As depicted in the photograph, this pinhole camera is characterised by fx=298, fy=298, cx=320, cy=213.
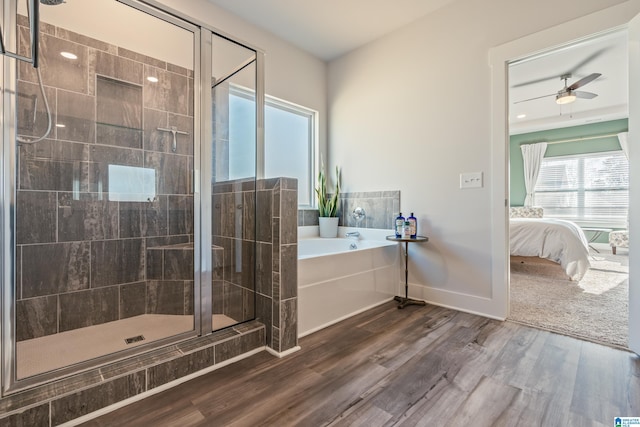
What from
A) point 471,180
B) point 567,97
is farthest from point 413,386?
point 567,97

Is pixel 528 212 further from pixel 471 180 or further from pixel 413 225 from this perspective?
pixel 413 225

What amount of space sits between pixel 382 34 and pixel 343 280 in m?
2.47

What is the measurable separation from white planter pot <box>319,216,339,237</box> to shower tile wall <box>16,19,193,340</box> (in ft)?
5.11

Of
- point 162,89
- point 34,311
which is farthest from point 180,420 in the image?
point 162,89

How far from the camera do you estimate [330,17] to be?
2.73 m

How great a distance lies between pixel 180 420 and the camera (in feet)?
3.94

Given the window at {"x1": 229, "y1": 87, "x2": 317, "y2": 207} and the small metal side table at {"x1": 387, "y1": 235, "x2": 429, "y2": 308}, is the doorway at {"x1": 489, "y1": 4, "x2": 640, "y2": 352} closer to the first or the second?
the small metal side table at {"x1": 387, "y1": 235, "x2": 429, "y2": 308}

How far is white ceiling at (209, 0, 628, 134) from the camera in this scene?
2559 mm

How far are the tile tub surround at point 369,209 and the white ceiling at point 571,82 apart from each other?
1.51 meters

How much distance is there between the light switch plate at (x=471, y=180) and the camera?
238 cm

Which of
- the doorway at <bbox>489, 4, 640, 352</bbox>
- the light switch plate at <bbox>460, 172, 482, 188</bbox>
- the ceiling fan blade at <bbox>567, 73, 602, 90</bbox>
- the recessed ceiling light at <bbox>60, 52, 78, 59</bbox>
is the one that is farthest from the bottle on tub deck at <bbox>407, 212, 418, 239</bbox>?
the recessed ceiling light at <bbox>60, 52, 78, 59</bbox>

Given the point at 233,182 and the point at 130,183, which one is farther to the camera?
the point at 130,183

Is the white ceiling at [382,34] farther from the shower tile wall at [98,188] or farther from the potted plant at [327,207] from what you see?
the potted plant at [327,207]

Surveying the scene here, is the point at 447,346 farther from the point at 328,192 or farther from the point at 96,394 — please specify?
the point at 328,192
